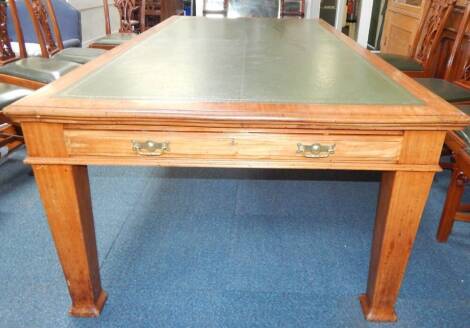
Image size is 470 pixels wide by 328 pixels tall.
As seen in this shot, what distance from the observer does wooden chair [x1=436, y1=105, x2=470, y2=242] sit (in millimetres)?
1521

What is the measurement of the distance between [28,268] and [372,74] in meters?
1.53

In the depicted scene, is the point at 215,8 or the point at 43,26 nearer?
the point at 43,26

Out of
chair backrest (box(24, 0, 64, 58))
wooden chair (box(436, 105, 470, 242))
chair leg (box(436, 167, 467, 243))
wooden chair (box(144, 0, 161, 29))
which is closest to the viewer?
wooden chair (box(436, 105, 470, 242))

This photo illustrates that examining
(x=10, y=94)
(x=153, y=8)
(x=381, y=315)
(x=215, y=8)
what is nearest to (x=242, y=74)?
(x=381, y=315)

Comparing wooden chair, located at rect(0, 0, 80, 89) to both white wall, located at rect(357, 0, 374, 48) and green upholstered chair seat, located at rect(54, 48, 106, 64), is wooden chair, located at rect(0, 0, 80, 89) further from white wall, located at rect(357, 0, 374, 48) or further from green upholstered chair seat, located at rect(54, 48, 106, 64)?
white wall, located at rect(357, 0, 374, 48)

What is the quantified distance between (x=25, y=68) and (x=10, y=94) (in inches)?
15.4

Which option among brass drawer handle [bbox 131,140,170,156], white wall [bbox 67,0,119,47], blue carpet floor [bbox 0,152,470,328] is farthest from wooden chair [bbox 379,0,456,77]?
white wall [bbox 67,0,119,47]

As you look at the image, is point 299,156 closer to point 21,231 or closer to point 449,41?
point 21,231

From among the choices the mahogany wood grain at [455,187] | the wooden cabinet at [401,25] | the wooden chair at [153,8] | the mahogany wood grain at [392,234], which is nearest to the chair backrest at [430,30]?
the wooden cabinet at [401,25]

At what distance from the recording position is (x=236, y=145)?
3.55ft

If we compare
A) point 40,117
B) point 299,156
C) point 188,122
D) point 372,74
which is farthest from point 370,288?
point 40,117

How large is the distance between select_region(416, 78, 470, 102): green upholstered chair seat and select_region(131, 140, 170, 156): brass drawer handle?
1640mm

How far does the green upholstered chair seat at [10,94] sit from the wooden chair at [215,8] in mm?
2172

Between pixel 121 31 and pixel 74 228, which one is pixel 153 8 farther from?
pixel 74 228
